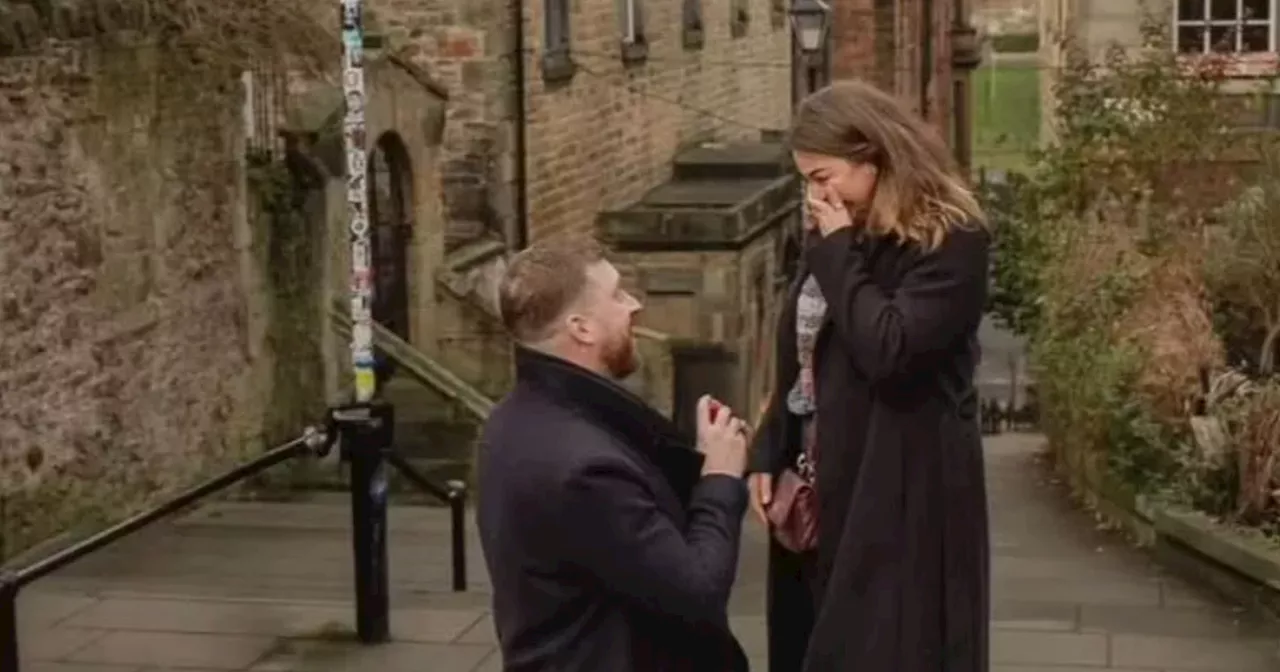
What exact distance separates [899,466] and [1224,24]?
16823mm

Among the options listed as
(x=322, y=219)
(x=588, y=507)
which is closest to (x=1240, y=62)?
(x=322, y=219)

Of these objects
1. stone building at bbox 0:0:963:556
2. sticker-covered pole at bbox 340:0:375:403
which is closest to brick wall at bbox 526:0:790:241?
stone building at bbox 0:0:963:556

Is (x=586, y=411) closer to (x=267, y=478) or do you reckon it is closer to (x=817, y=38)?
(x=267, y=478)

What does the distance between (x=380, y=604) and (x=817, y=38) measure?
11537 mm

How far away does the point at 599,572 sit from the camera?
162 inches

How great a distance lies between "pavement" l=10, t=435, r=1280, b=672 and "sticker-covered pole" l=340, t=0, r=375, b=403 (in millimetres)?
969

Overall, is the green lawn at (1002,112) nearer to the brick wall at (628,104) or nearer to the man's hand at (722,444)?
the brick wall at (628,104)

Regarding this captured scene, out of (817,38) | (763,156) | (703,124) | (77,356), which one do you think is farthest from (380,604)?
(703,124)

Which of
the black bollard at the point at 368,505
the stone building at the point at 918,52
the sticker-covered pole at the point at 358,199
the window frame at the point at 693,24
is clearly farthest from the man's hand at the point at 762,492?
the stone building at the point at 918,52

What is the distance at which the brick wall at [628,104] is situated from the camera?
20344mm

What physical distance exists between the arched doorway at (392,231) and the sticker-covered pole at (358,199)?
8.05 metres

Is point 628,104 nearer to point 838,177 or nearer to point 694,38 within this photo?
point 694,38

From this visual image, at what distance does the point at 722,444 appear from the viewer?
448 centimetres

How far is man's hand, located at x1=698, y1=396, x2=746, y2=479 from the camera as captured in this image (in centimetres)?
445
